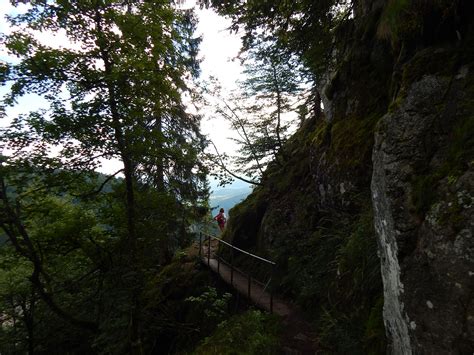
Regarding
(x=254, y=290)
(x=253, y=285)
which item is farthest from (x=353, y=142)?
(x=253, y=285)

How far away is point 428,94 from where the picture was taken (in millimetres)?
2857

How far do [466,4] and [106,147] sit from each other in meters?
6.21

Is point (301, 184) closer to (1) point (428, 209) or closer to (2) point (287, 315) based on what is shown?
(2) point (287, 315)

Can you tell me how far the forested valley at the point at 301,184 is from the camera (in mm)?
2375

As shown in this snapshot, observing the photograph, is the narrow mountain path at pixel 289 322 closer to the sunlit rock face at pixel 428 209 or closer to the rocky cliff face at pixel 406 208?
the rocky cliff face at pixel 406 208

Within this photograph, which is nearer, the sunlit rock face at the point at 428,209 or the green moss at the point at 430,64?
the sunlit rock face at the point at 428,209

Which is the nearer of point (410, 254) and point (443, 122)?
point (410, 254)

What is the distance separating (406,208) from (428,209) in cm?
23

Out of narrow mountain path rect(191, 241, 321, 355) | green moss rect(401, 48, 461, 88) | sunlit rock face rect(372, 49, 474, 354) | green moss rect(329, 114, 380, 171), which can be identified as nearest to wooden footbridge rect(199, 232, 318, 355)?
narrow mountain path rect(191, 241, 321, 355)

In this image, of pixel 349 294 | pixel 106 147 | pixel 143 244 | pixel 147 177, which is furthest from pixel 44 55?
pixel 349 294

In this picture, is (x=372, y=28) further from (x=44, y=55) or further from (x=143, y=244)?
(x=143, y=244)

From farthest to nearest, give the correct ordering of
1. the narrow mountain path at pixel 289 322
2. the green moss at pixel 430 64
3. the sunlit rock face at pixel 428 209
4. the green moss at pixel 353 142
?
the green moss at pixel 353 142 → the narrow mountain path at pixel 289 322 → the green moss at pixel 430 64 → the sunlit rock face at pixel 428 209

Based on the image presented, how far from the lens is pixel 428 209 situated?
7.68ft

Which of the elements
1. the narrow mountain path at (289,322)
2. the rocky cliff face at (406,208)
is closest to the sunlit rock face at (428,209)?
the rocky cliff face at (406,208)
